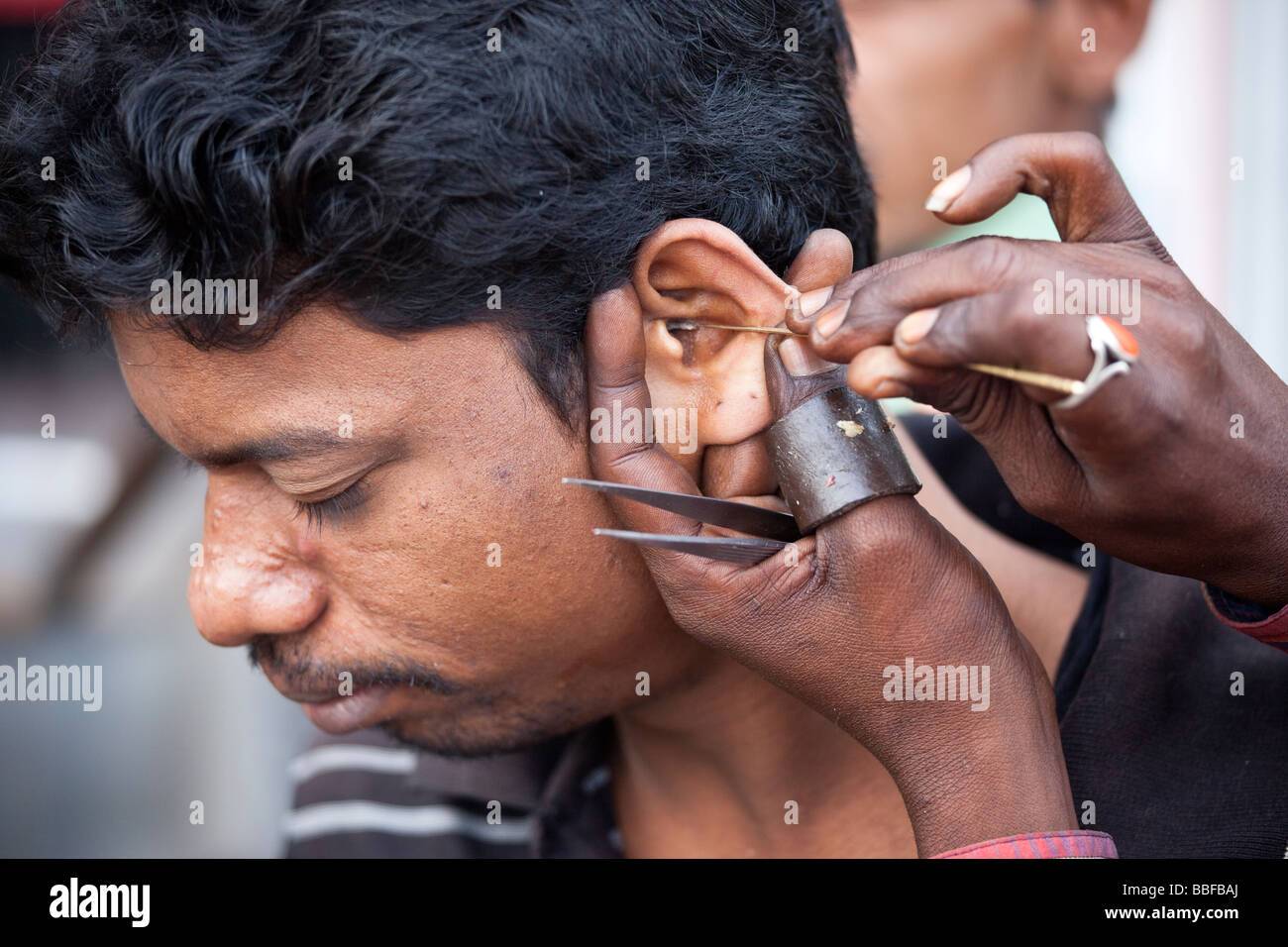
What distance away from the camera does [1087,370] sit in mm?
1103

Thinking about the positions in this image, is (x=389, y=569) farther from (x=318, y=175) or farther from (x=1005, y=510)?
(x=1005, y=510)

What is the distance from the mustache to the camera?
5.71 feet

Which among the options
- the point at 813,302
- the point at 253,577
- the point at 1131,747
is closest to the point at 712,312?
the point at 813,302

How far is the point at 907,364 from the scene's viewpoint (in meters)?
1.20

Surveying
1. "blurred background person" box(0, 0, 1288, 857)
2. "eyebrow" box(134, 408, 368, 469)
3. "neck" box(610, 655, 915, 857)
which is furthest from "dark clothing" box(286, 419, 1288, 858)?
"blurred background person" box(0, 0, 1288, 857)

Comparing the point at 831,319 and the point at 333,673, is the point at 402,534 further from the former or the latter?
the point at 831,319

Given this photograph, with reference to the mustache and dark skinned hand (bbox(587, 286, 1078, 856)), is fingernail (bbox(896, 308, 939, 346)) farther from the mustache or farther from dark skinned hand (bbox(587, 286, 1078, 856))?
the mustache

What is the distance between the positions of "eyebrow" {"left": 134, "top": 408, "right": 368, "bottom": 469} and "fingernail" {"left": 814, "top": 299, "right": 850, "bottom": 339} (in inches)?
25.5

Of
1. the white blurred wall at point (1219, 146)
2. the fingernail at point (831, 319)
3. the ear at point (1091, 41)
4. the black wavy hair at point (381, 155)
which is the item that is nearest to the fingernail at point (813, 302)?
the fingernail at point (831, 319)

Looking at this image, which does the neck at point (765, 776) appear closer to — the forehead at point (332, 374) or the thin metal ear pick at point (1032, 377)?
the forehead at point (332, 374)

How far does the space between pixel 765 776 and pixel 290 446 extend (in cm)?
103

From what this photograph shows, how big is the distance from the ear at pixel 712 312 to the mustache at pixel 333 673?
0.55 m
